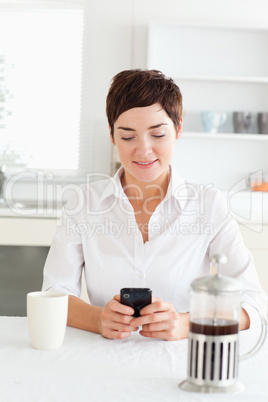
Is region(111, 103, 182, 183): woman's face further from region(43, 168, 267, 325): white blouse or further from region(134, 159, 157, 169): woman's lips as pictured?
region(43, 168, 267, 325): white blouse

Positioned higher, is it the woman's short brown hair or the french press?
the woman's short brown hair

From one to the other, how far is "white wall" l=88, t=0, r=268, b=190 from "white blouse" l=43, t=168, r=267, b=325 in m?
1.92

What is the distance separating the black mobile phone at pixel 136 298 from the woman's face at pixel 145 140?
446 mm

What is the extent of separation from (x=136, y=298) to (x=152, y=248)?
0.35 metres

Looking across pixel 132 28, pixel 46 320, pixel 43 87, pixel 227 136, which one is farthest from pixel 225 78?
pixel 46 320

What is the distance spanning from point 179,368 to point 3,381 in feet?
1.03

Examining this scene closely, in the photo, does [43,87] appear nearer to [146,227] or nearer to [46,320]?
[146,227]

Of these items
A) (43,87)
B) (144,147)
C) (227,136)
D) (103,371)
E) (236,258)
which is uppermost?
(43,87)

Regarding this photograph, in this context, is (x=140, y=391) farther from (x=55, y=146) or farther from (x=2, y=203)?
(x=55, y=146)

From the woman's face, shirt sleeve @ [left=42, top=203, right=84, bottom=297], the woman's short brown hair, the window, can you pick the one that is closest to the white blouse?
shirt sleeve @ [left=42, top=203, right=84, bottom=297]

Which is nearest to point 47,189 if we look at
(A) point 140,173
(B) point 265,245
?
(B) point 265,245

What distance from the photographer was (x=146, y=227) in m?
1.60

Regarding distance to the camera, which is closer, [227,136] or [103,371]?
[103,371]

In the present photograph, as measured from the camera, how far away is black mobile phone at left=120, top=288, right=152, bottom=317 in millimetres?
1180
